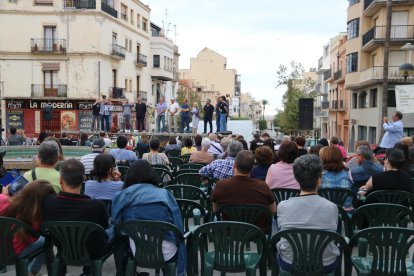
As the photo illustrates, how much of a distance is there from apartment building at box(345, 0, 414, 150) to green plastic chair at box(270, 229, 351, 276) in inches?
1131

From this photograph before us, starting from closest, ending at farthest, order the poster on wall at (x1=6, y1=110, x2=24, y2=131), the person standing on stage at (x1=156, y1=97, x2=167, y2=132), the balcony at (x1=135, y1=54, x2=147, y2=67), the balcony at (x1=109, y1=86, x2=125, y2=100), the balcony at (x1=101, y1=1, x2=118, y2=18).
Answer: the person standing on stage at (x1=156, y1=97, x2=167, y2=132) < the poster on wall at (x1=6, y1=110, x2=24, y2=131) < the balcony at (x1=101, y1=1, x2=118, y2=18) < the balcony at (x1=109, y1=86, x2=125, y2=100) < the balcony at (x1=135, y1=54, x2=147, y2=67)

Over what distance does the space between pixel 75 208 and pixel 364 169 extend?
4.95 m

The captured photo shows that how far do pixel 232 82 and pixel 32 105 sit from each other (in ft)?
232

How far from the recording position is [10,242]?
4.35 m

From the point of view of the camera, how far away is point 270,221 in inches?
195

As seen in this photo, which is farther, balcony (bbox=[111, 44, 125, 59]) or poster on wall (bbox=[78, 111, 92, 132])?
balcony (bbox=[111, 44, 125, 59])

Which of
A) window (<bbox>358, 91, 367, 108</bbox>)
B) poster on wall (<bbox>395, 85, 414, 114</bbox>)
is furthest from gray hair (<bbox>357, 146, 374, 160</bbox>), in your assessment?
window (<bbox>358, 91, 367, 108</bbox>)

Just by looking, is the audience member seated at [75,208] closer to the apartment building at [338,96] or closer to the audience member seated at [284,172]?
the audience member seated at [284,172]

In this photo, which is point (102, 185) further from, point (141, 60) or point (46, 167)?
point (141, 60)

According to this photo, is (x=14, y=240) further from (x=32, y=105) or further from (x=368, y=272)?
(x=32, y=105)

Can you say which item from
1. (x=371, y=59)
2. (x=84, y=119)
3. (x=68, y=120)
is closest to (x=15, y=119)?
(x=68, y=120)

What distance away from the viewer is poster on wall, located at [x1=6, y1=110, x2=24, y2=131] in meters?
37.2

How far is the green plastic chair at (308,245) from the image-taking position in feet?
12.6

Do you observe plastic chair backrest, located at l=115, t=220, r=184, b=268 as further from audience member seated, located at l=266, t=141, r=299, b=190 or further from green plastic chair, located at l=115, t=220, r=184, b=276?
audience member seated, located at l=266, t=141, r=299, b=190
